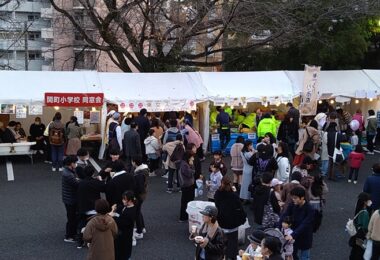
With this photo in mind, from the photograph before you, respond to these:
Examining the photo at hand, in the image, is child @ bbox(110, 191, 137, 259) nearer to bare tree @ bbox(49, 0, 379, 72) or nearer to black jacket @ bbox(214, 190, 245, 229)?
black jacket @ bbox(214, 190, 245, 229)

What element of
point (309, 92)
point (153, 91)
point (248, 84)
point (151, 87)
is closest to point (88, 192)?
point (153, 91)

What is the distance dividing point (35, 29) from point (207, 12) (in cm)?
3179

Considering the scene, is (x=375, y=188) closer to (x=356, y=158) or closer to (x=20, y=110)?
(x=356, y=158)

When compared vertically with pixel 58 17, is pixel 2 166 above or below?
below

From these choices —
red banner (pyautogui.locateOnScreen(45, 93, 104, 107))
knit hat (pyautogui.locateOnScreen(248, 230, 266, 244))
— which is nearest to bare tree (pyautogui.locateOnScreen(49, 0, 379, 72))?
red banner (pyautogui.locateOnScreen(45, 93, 104, 107))

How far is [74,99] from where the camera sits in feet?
44.7

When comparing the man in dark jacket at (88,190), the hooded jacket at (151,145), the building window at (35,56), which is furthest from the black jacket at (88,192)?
the building window at (35,56)

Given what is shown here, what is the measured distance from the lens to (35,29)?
43875 millimetres

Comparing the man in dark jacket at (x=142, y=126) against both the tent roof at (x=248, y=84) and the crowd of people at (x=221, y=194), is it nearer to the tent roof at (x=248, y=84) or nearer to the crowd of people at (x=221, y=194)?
the crowd of people at (x=221, y=194)

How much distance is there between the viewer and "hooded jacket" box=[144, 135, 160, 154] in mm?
12023

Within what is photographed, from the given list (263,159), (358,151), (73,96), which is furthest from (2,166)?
(358,151)

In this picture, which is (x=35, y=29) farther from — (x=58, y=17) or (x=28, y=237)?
(x=28, y=237)

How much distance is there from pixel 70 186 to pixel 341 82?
41.3ft

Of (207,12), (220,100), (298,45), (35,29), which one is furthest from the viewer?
(35,29)
